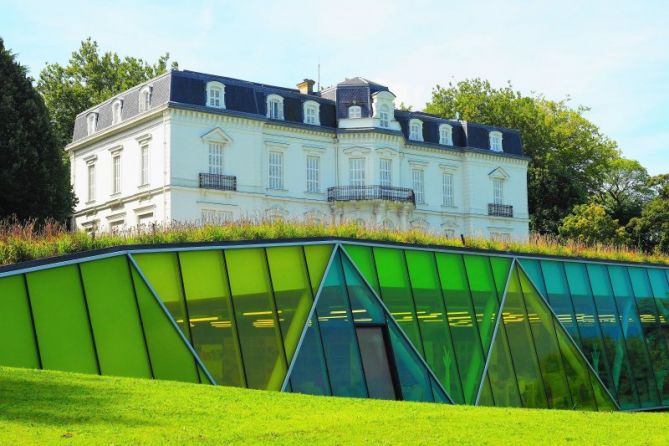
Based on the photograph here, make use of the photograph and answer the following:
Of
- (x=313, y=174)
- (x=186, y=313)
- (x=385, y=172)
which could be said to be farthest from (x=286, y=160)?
(x=186, y=313)

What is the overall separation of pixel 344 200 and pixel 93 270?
108 feet

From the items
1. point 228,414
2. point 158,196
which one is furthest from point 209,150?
point 228,414

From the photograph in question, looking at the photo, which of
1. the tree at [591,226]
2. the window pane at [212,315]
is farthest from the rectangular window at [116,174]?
the tree at [591,226]

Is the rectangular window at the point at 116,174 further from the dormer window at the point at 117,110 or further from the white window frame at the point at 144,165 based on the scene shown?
the white window frame at the point at 144,165

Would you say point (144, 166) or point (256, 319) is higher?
point (144, 166)

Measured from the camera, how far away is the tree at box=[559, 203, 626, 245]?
5900 cm

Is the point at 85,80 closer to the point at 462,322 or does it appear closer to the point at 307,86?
the point at 307,86

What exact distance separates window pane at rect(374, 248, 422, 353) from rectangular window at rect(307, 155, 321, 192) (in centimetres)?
2727

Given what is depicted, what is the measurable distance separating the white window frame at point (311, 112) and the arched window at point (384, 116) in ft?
11.5

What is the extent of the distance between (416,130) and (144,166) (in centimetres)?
1777

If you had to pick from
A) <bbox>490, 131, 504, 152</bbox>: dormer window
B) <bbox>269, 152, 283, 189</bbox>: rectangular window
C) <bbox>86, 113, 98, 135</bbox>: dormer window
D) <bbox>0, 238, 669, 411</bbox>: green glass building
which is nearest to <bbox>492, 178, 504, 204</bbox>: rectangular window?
<bbox>490, 131, 504, 152</bbox>: dormer window

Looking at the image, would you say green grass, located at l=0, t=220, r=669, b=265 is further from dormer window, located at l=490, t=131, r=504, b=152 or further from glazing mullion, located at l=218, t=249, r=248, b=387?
dormer window, located at l=490, t=131, r=504, b=152

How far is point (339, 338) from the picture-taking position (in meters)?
19.6

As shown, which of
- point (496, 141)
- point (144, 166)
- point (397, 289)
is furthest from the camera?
point (496, 141)
